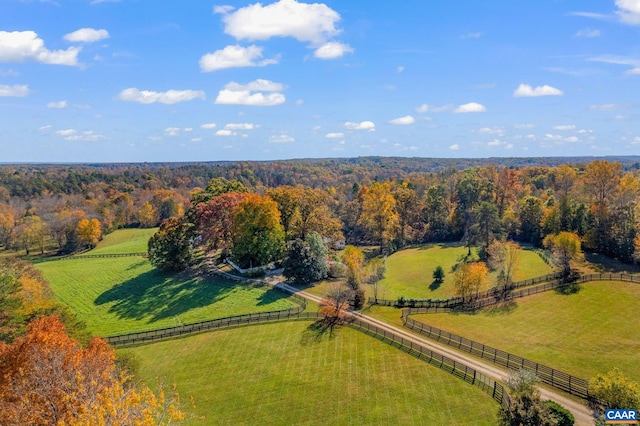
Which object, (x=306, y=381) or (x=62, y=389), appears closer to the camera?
(x=62, y=389)

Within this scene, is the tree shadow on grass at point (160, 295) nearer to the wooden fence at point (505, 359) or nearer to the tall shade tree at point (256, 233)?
the tall shade tree at point (256, 233)

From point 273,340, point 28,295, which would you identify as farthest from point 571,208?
point 28,295

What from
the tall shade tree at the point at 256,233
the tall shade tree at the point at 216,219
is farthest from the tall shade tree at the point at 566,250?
the tall shade tree at the point at 216,219

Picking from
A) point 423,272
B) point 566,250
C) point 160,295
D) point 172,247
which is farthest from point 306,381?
point 172,247

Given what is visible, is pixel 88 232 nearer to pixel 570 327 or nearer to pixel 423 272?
pixel 423 272

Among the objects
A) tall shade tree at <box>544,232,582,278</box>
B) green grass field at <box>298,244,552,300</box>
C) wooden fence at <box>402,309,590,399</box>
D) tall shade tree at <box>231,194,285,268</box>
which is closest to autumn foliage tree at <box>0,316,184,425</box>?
wooden fence at <box>402,309,590,399</box>
